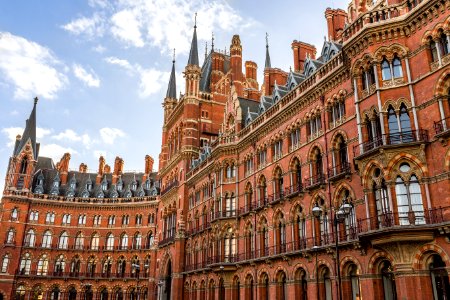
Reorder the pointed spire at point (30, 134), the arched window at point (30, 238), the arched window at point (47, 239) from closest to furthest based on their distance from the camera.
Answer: the arched window at point (30, 238) < the arched window at point (47, 239) < the pointed spire at point (30, 134)

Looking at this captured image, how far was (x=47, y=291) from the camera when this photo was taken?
75.1 m

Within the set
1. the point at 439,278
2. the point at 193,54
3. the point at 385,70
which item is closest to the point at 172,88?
the point at 193,54

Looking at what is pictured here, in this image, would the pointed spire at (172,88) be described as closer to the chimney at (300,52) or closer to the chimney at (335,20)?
the chimney at (300,52)

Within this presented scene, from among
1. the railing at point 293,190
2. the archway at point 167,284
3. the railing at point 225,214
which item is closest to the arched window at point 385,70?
the railing at point 293,190

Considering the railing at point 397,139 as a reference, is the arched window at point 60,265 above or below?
below

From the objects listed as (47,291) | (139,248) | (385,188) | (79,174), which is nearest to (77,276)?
(47,291)

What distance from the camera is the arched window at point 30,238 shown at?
76125 mm

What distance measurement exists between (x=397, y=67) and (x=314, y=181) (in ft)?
35.7

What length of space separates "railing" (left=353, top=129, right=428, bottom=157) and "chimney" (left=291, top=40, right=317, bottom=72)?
19.8 meters

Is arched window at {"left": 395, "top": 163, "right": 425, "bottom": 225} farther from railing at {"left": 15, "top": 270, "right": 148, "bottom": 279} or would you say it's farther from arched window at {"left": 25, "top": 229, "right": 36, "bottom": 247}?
arched window at {"left": 25, "top": 229, "right": 36, "bottom": 247}

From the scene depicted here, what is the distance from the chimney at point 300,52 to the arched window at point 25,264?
58560 mm

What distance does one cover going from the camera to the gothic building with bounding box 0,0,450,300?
23.6 meters

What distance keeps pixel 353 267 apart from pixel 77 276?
62.3 meters

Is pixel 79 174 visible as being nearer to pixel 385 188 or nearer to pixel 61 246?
pixel 61 246
